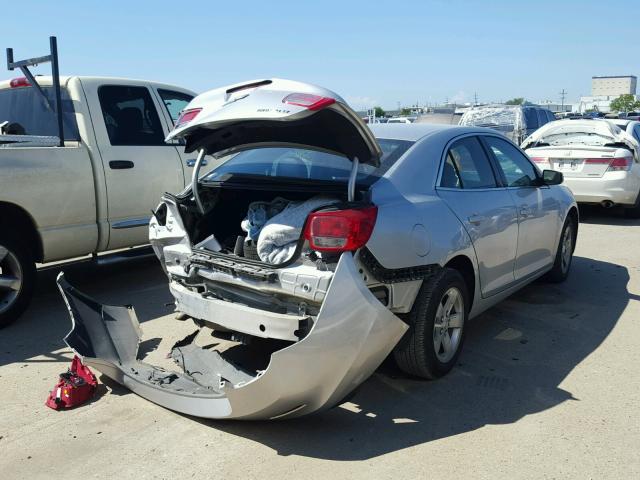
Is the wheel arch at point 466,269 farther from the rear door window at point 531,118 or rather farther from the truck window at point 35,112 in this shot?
the rear door window at point 531,118

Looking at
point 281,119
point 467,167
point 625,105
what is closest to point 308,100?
point 281,119

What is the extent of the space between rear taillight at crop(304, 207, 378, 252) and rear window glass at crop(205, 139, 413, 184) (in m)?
0.53

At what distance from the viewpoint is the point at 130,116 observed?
20.4 ft

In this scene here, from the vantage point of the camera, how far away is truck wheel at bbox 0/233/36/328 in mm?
5051

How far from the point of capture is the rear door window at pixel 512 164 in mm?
5105

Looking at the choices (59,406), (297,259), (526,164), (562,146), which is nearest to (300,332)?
(297,259)

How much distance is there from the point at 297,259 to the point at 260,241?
31cm

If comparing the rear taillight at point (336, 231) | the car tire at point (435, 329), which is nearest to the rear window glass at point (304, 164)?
the rear taillight at point (336, 231)

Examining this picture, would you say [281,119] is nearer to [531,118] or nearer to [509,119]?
[509,119]

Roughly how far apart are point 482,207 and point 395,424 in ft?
5.64

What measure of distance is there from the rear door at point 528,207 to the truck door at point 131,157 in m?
3.16

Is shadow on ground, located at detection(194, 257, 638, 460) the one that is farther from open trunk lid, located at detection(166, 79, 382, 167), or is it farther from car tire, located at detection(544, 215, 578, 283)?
open trunk lid, located at detection(166, 79, 382, 167)

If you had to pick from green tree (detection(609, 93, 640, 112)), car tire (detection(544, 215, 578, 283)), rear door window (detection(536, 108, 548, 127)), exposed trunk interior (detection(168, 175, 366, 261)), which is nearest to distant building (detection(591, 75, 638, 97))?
green tree (detection(609, 93, 640, 112))

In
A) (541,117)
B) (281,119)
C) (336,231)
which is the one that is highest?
(541,117)
